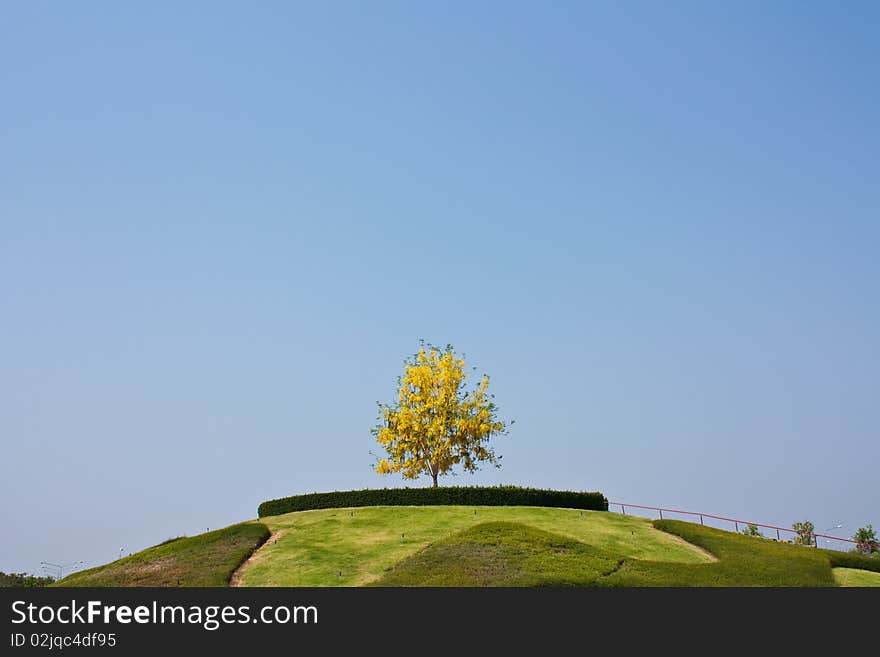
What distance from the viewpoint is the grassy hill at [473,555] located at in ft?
118

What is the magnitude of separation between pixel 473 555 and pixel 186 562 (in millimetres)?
13733

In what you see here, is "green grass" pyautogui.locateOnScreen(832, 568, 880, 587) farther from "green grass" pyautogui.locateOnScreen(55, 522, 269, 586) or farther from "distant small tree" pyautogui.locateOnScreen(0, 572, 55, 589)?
"distant small tree" pyautogui.locateOnScreen(0, 572, 55, 589)

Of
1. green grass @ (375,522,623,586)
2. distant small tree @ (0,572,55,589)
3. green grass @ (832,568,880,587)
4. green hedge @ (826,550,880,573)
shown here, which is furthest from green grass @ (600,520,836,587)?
distant small tree @ (0,572,55,589)

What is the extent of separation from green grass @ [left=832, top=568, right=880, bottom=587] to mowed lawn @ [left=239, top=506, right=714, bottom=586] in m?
5.74

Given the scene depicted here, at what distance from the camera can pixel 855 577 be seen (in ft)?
134

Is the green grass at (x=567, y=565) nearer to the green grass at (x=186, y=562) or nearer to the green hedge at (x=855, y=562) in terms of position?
the green hedge at (x=855, y=562)

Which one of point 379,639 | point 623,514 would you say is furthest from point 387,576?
point 623,514

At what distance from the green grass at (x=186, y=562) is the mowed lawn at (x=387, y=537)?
0.96 meters

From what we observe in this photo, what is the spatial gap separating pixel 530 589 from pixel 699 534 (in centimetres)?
1788

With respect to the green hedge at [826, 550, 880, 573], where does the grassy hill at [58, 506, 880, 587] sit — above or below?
above

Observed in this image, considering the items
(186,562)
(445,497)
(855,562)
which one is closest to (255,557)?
(186,562)

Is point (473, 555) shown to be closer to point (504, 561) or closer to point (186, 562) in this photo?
point (504, 561)

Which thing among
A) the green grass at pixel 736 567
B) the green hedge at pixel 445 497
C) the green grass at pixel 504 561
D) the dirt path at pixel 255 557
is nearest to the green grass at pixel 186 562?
the dirt path at pixel 255 557

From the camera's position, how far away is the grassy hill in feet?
118
